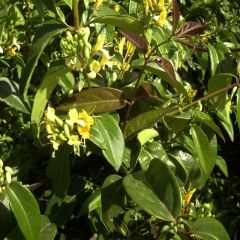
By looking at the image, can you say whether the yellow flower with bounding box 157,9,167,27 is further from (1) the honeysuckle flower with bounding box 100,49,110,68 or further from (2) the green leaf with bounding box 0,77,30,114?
(2) the green leaf with bounding box 0,77,30,114

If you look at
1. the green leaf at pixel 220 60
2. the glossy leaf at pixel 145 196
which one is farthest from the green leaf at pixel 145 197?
the green leaf at pixel 220 60

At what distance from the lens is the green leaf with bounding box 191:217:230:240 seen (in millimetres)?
1167

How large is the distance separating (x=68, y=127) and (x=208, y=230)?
1.44 ft

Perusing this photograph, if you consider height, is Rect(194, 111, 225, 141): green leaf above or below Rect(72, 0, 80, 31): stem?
below

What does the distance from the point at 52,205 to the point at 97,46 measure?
0.46 meters

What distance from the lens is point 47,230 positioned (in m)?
1.16

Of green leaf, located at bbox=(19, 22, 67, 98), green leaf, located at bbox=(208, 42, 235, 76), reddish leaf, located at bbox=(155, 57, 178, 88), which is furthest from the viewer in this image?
green leaf, located at bbox=(208, 42, 235, 76)

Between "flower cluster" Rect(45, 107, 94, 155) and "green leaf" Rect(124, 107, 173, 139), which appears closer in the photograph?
"flower cluster" Rect(45, 107, 94, 155)

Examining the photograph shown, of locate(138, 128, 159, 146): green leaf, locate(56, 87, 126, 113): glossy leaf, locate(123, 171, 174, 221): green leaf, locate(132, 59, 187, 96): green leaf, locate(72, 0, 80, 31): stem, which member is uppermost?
locate(72, 0, 80, 31): stem

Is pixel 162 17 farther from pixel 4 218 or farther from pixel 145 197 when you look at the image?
pixel 4 218

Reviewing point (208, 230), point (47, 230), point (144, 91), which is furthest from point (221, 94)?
point (47, 230)

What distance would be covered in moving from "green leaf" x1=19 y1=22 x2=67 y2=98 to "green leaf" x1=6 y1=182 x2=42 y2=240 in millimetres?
200

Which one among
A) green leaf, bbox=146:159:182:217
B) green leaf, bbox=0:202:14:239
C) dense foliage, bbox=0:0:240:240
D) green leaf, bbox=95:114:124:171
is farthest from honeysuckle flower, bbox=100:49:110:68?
green leaf, bbox=0:202:14:239

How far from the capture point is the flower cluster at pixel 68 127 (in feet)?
3.32
